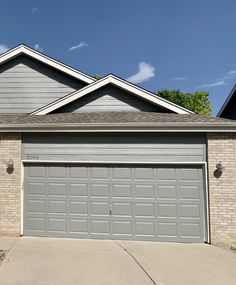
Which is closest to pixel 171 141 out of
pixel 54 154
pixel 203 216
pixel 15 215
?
pixel 203 216

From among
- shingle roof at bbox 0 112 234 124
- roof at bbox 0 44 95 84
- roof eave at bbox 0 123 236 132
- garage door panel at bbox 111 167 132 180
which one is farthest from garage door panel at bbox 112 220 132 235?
roof at bbox 0 44 95 84

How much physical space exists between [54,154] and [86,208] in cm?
200

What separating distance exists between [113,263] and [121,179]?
3080 millimetres

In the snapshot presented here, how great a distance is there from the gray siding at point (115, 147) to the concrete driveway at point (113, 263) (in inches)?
101

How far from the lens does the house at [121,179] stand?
9.00 metres

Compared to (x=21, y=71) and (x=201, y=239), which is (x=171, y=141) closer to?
(x=201, y=239)

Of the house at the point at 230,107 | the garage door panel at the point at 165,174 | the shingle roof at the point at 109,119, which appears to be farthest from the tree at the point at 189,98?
the garage door panel at the point at 165,174

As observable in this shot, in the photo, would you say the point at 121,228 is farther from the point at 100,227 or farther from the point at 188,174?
the point at 188,174

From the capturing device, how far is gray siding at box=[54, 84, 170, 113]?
11.7 metres

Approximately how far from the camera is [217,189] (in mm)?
8969

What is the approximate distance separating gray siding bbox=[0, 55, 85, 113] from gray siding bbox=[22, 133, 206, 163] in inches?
144

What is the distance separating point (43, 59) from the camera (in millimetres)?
12867

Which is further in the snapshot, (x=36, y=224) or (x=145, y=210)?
(x=36, y=224)

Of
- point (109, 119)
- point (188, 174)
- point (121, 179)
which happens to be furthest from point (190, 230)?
point (109, 119)
